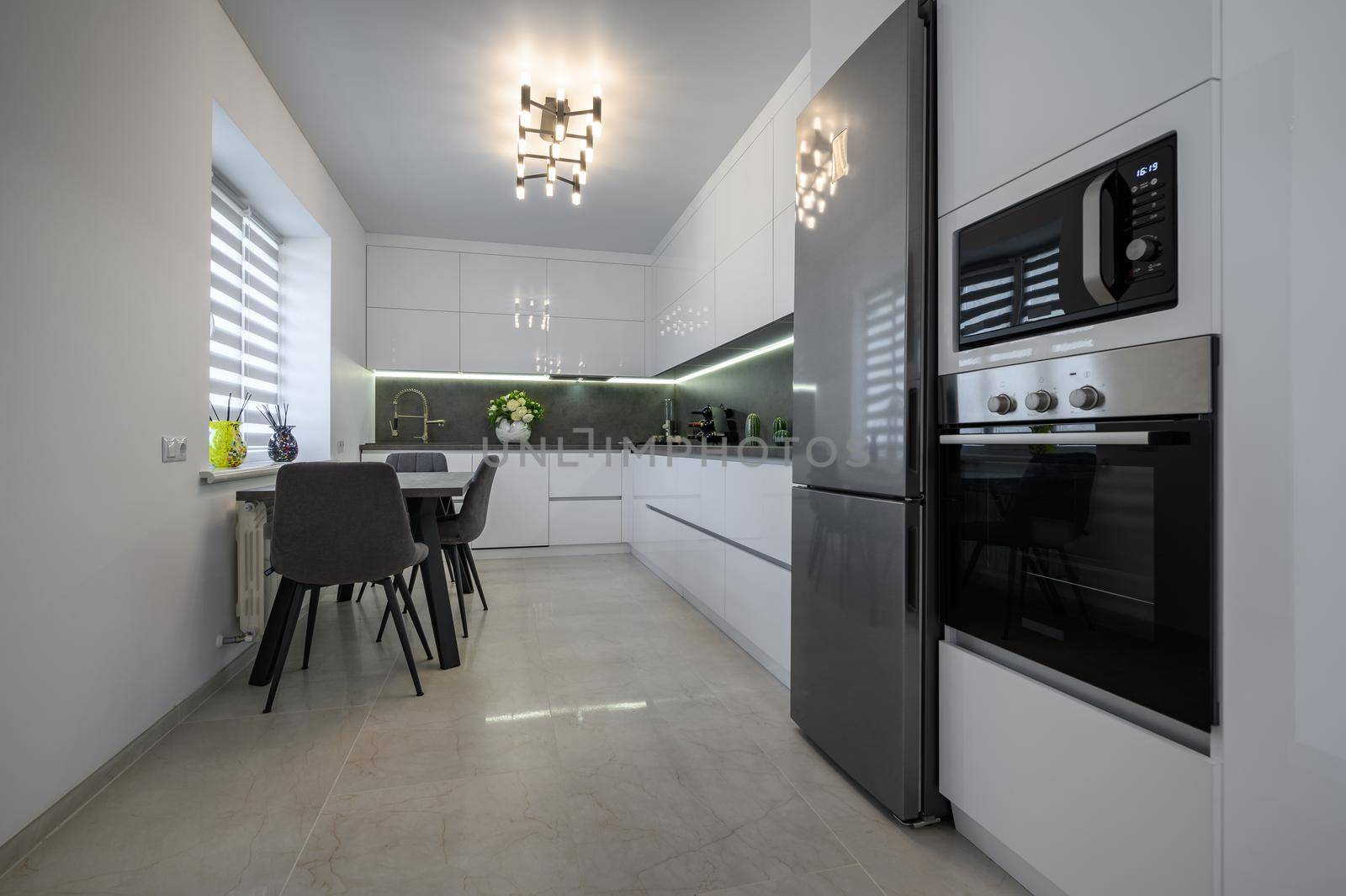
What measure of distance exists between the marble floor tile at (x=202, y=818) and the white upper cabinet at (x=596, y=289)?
3.89 metres

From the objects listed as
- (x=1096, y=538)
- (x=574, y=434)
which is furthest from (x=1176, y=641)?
(x=574, y=434)

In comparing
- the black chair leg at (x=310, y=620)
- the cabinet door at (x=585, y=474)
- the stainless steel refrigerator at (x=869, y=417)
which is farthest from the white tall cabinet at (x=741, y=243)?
the black chair leg at (x=310, y=620)

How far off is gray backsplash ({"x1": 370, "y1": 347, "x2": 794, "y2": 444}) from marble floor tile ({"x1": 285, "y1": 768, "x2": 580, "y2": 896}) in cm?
314

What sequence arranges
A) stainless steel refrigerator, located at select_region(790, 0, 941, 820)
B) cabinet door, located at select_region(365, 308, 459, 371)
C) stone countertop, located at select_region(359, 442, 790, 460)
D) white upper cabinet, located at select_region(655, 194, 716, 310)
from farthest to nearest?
1. cabinet door, located at select_region(365, 308, 459, 371)
2. white upper cabinet, located at select_region(655, 194, 716, 310)
3. stone countertop, located at select_region(359, 442, 790, 460)
4. stainless steel refrigerator, located at select_region(790, 0, 941, 820)

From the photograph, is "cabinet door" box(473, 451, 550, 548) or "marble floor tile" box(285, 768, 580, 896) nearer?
"marble floor tile" box(285, 768, 580, 896)

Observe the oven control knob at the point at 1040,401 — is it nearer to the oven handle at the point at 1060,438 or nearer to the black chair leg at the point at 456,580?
the oven handle at the point at 1060,438

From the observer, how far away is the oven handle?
1019 millimetres

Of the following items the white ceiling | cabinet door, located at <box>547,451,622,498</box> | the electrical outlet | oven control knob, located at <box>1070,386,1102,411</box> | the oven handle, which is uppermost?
the white ceiling

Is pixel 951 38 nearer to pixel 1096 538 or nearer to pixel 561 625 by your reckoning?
pixel 1096 538

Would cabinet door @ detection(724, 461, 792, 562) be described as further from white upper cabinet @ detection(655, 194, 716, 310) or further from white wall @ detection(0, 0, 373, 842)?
white wall @ detection(0, 0, 373, 842)

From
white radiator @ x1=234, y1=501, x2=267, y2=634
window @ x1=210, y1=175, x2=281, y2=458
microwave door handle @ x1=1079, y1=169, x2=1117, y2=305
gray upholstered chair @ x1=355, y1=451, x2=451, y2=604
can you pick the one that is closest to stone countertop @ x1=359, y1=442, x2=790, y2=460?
gray upholstered chair @ x1=355, y1=451, x2=451, y2=604

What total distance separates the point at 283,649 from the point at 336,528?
1.61 ft

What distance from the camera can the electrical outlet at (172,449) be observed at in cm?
200

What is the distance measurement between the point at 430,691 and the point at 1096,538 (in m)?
2.21
